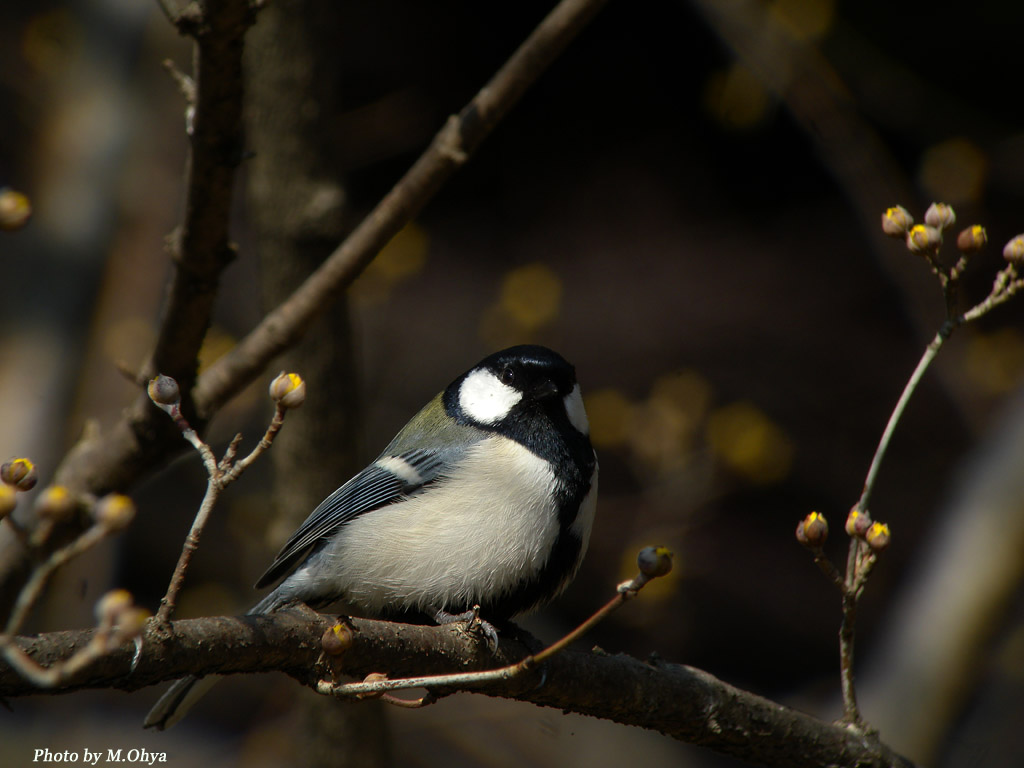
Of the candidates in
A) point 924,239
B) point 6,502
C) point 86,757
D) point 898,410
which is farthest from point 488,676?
point 86,757

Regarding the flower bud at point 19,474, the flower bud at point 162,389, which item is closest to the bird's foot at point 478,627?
the flower bud at point 162,389

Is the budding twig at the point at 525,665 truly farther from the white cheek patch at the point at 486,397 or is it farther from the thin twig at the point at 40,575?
the white cheek patch at the point at 486,397

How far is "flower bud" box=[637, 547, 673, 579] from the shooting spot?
1226 millimetres

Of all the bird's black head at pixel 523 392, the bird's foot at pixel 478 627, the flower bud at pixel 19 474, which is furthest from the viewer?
the bird's black head at pixel 523 392

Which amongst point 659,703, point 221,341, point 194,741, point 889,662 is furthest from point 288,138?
point 194,741

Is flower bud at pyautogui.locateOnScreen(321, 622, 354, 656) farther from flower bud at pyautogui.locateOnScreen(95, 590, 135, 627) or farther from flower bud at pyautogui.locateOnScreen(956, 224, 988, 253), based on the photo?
flower bud at pyautogui.locateOnScreen(956, 224, 988, 253)

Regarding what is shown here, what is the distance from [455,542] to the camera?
2.19 meters

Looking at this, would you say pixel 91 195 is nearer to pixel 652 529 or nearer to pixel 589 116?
pixel 652 529

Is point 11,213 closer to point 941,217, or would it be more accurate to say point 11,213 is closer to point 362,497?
point 362,497

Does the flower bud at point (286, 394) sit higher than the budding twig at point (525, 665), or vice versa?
the flower bud at point (286, 394)

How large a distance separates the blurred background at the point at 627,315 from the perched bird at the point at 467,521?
0.59 meters

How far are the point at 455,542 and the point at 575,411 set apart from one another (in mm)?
550

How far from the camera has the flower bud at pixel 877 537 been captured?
1.57 m

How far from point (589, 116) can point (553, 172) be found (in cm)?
50
